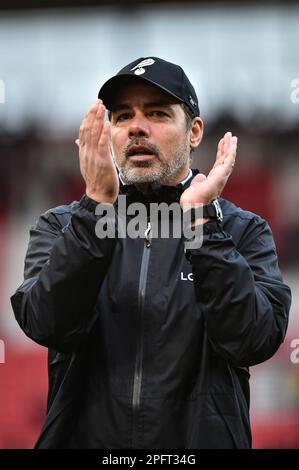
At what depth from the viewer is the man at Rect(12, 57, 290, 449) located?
217cm

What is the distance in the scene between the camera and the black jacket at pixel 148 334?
217 centimetres

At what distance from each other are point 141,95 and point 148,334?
729 millimetres

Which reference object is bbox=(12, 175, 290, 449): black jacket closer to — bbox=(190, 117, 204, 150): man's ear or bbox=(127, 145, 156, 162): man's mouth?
bbox=(127, 145, 156, 162): man's mouth

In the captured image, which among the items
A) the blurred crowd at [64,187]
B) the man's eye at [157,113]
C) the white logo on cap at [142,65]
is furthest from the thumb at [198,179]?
the blurred crowd at [64,187]

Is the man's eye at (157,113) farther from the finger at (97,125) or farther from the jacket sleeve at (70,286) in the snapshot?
the jacket sleeve at (70,286)

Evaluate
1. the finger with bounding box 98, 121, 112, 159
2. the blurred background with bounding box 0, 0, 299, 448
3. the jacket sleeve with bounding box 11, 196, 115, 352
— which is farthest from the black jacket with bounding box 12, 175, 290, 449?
the blurred background with bounding box 0, 0, 299, 448

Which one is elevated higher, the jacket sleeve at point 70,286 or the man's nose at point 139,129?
the man's nose at point 139,129

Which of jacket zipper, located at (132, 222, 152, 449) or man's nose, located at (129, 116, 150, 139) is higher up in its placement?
man's nose, located at (129, 116, 150, 139)

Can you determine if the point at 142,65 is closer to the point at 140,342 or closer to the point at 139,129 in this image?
the point at 139,129

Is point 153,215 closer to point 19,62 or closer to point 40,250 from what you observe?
point 40,250

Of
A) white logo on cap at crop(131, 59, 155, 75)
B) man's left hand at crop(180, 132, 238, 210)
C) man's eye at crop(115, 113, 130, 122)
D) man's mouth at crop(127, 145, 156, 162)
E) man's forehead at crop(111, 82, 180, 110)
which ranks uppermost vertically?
white logo on cap at crop(131, 59, 155, 75)

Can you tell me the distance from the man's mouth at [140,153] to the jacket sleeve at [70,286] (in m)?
0.32

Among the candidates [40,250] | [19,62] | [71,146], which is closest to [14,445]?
[71,146]

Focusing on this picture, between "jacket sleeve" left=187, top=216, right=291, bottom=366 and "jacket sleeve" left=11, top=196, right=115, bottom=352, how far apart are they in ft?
0.83
